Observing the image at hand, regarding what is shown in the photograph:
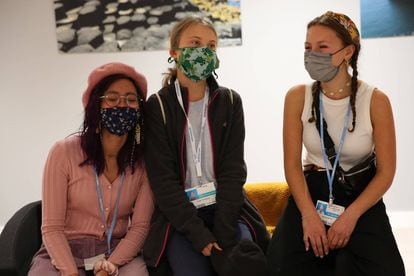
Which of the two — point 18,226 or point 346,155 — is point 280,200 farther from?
point 18,226

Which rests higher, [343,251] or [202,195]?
[202,195]

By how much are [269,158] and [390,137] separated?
68.6 inches

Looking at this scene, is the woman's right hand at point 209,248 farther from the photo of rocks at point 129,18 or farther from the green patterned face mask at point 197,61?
the photo of rocks at point 129,18

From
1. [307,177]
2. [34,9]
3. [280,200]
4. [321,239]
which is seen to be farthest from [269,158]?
[34,9]

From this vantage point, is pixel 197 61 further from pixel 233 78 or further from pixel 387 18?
pixel 387 18

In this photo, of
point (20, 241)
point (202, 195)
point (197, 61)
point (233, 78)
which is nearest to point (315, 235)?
point (202, 195)

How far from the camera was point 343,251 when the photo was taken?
1.82m

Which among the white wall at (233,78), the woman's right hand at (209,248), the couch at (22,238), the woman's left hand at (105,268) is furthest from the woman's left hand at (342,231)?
the white wall at (233,78)

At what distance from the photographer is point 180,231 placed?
6.18 feet

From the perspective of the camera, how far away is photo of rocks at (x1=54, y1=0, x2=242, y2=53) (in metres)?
3.36

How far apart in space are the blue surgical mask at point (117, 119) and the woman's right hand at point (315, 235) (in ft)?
2.99

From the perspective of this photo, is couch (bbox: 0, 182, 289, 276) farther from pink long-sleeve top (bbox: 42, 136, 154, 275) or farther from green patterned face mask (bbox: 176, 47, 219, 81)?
green patterned face mask (bbox: 176, 47, 219, 81)

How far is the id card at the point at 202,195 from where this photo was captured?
1970mm

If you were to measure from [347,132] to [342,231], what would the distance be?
1.47ft
